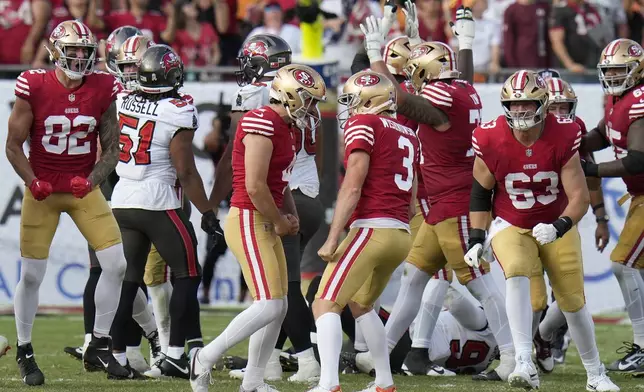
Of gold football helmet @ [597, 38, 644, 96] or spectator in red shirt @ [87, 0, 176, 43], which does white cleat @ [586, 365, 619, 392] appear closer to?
gold football helmet @ [597, 38, 644, 96]

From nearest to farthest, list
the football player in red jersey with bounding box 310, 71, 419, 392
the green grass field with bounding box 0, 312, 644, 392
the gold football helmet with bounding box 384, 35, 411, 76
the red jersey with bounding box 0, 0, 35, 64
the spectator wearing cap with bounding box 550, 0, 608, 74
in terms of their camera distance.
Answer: the football player in red jersey with bounding box 310, 71, 419, 392 → the green grass field with bounding box 0, 312, 644, 392 → the gold football helmet with bounding box 384, 35, 411, 76 → the spectator wearing cap with bounding box 550, 0, 608, 74 → the red jersey with bounding box 0, 0, 35, 64

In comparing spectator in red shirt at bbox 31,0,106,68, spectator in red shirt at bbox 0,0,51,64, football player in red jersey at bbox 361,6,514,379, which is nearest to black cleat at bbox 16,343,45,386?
football player in red jersey at bbox 361,6,514,379

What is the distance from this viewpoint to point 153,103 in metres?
7.19

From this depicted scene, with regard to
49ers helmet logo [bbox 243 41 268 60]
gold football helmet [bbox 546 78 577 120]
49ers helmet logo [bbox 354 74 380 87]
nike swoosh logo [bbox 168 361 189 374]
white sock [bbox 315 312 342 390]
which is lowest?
nike swoosh logo [bbox 168 361 189 374]

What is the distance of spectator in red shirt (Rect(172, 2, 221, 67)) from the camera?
12875 millimetres

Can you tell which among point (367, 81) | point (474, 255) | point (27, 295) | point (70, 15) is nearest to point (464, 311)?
point (474, 255)

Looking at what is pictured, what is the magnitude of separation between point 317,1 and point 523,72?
171 inches

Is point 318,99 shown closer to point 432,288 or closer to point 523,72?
point 523,72

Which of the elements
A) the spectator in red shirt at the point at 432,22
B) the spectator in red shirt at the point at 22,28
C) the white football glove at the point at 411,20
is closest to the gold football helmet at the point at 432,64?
the white football glove at the point at 411,20

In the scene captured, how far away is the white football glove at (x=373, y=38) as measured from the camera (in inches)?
309

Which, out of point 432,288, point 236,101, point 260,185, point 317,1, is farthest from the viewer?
point 317,1

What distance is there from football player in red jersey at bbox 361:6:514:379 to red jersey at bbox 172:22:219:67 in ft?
17.0

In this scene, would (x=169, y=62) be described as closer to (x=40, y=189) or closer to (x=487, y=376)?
(x=40, y=189)

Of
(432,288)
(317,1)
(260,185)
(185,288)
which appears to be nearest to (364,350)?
(432,288)
